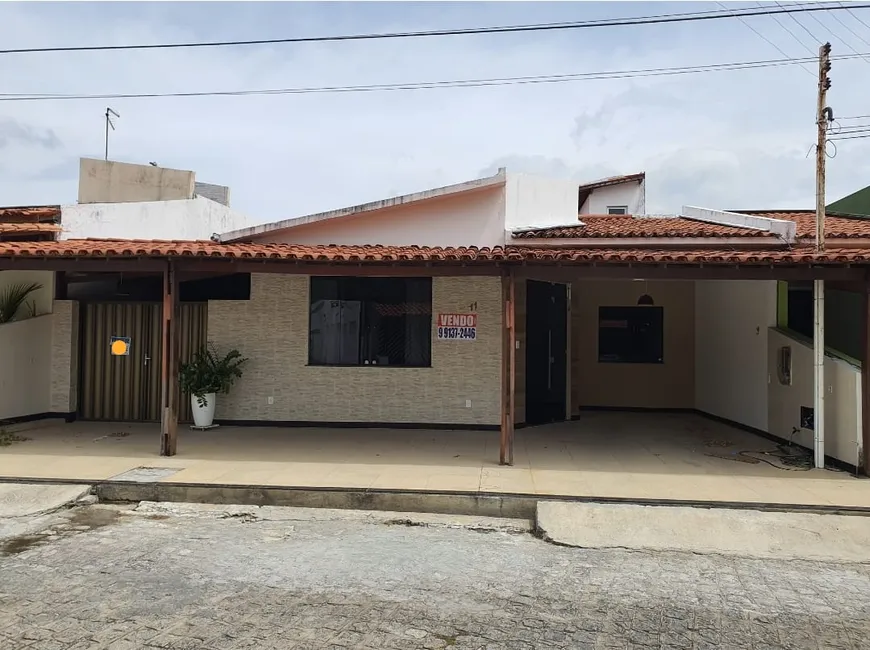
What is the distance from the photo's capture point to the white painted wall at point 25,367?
1112 cm

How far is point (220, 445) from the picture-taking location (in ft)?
32.3

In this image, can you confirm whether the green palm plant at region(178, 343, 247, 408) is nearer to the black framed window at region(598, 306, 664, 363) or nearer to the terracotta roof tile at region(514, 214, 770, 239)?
the terracotta roof tile at region(514, 214, 770, 239)

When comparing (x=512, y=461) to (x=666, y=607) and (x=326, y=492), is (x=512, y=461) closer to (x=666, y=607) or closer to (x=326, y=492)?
(x=326, y=492)

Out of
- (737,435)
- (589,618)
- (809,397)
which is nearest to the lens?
(589,618)

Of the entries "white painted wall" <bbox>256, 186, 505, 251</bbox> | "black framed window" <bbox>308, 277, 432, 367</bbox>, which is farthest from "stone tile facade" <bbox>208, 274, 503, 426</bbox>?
"white painted wall" <bbox>256, 186, 505, 251</bbox>

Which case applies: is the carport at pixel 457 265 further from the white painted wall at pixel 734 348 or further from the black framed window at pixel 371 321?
the white painted wall at pixel 734 348

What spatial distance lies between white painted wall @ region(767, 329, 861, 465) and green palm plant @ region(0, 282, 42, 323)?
12493 millimetres

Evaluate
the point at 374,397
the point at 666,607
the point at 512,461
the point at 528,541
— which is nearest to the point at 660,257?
the point at 512,461

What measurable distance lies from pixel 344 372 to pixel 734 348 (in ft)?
22.7

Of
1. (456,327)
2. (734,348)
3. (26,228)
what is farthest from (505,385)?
(26,228)

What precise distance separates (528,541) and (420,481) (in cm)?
181

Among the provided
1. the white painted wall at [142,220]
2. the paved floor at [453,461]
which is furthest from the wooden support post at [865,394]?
the white painted wall at [142,220]

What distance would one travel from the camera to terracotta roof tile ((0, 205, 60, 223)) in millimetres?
12086

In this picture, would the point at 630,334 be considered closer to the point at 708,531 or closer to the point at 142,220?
the point at 708,531
